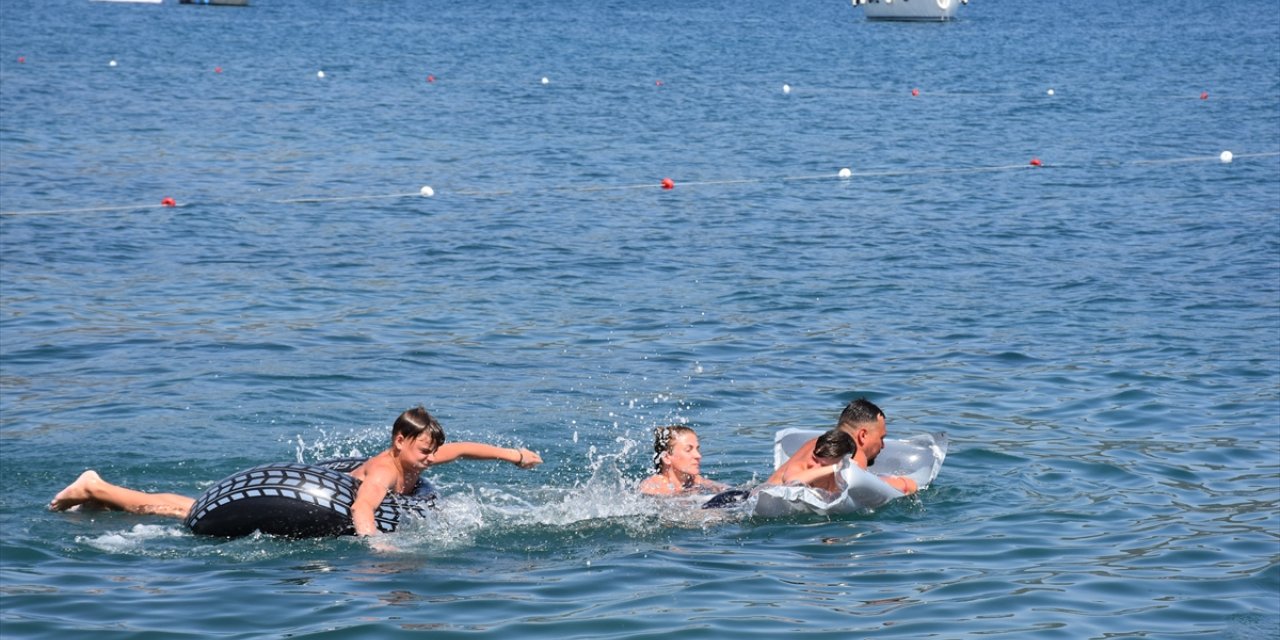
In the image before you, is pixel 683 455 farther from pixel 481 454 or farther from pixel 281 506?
pixel 281 506

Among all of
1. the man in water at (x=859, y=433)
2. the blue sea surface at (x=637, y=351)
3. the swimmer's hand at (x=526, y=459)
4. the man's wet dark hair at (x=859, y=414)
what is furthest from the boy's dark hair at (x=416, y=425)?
the man's wet dark hair at (x=859, y=414)

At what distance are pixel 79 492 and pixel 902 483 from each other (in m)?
4.93

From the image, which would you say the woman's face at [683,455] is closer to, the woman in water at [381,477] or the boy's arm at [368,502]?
the woman in water at [381,477]

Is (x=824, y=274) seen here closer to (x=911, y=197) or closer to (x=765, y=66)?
(x=911, y=197)

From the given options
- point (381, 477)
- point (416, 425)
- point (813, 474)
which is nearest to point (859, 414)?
point (813, 474)

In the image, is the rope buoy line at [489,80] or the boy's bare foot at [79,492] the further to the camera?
the rope buoy line at [489,80]

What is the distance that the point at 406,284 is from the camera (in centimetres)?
1667

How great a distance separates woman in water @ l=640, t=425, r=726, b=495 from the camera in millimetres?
9711

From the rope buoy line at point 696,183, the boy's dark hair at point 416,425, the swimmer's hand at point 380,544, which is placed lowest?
the swimmer's hand at point 380,544

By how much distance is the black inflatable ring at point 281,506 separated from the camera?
8.41 m

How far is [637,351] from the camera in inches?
550

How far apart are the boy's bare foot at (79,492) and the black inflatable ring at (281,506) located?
2.33 ft

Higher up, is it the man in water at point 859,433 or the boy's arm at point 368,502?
the man in water at point 859,433

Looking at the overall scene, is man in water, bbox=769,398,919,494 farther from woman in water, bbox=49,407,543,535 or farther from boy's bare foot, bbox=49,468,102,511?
boy's bare foot, bbox=49,468,102,511
